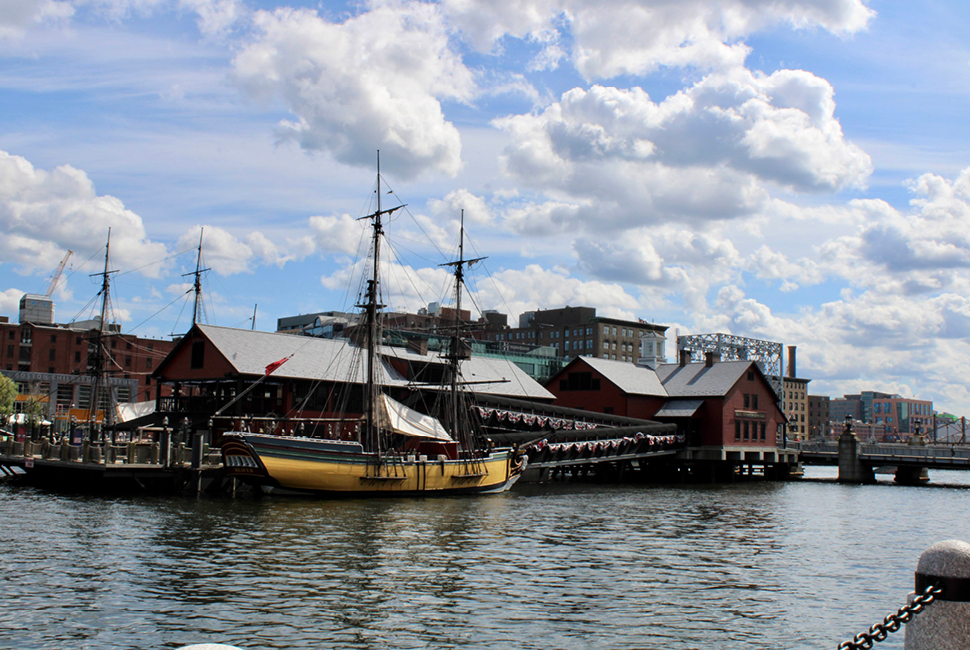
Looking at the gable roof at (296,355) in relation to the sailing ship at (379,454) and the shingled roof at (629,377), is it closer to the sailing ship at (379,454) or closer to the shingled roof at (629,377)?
the sailing ship at (379,454)

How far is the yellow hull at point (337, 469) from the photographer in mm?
42250

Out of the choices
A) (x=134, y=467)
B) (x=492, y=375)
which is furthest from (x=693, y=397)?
(x=134, y=467)

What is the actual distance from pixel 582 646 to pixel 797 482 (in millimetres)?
67991

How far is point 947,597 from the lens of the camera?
259 inches

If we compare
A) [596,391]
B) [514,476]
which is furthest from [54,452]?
[596,391]

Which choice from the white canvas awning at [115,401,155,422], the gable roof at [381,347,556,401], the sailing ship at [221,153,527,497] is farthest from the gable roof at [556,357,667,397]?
the white canvas awning at [115,401,155,422]

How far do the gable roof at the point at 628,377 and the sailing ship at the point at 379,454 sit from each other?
21838 mm

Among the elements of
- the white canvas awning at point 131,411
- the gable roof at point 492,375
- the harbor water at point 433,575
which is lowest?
the harbor water at point 433,575

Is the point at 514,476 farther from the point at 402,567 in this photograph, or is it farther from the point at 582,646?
the point at 582,646

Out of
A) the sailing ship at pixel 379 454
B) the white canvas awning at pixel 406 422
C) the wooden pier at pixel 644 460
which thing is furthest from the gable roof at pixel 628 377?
the white canvas awning at pixel 406 422

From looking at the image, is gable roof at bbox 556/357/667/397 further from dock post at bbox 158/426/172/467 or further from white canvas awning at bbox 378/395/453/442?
dock post at bbox 158/426/172/467

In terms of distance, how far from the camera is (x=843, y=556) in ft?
95.2

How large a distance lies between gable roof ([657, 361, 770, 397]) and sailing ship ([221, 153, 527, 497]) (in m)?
26.6

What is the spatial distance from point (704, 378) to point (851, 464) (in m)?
15.0
